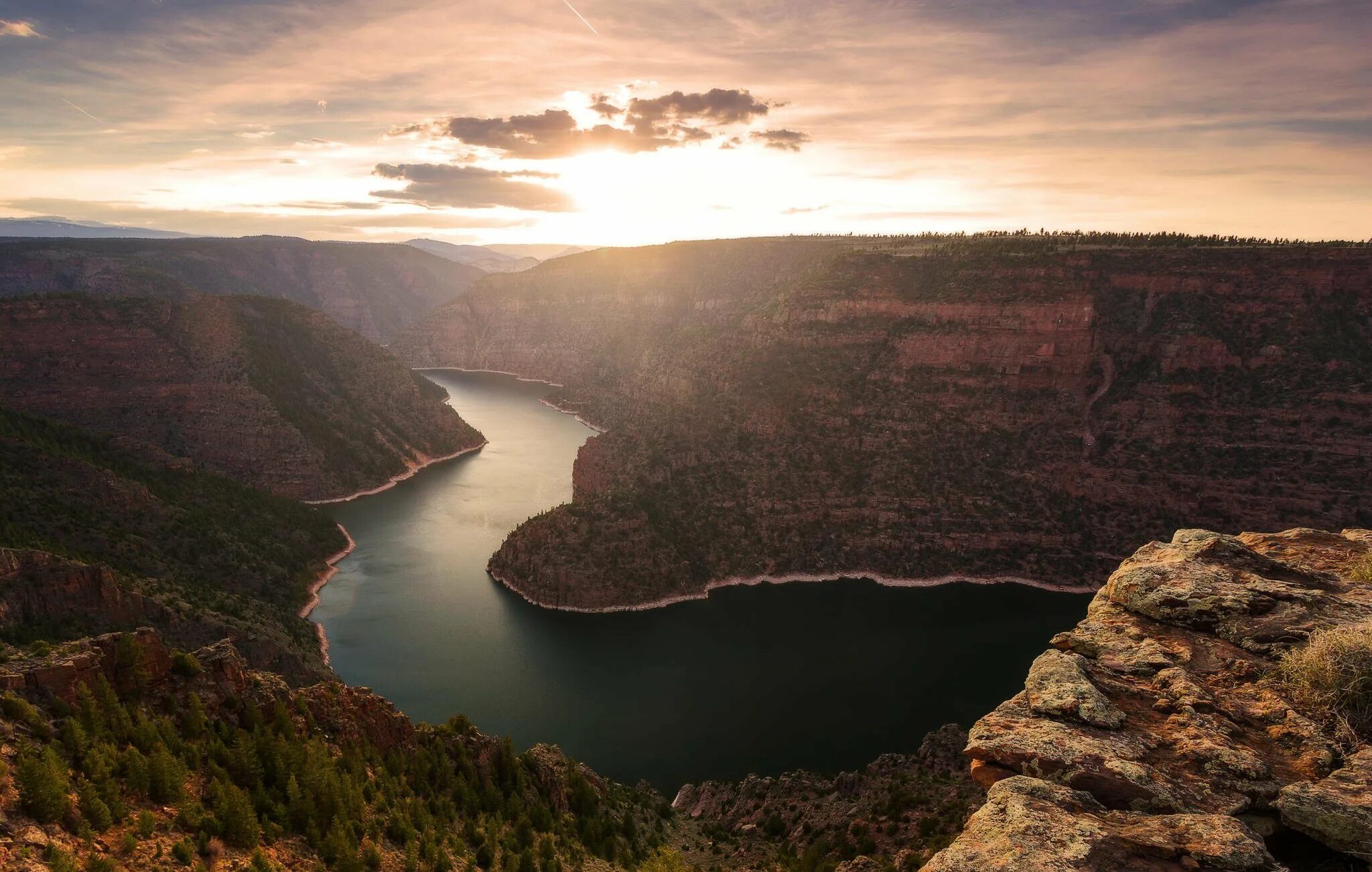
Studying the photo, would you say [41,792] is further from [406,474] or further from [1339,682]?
[406,474]

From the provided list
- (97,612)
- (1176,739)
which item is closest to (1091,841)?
(1176,739)

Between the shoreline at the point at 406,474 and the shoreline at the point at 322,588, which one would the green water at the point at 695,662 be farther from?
the shoreline at the point at 406,474

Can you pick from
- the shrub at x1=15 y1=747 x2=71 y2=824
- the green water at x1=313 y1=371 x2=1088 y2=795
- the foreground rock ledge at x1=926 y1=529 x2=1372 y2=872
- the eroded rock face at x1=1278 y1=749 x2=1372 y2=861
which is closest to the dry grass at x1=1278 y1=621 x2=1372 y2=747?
the foreground rock ledge at x1=926 y1=529 x2=1372 y2=872

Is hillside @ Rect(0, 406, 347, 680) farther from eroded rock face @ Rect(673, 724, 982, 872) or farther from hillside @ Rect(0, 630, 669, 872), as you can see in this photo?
eroded rock face @ Rect(673, 724, 982, 872)

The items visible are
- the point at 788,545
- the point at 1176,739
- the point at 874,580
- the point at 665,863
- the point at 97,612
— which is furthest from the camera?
the point at 788,545

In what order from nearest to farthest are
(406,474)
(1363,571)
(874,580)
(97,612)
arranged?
(1363,571) → (97,612) → (874,580) → (406,474)

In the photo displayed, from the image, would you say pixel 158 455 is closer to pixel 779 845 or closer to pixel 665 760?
pixel 665 760

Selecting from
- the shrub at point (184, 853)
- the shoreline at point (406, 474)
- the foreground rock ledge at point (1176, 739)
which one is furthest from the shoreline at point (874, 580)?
the shrub at point (184, 853)
